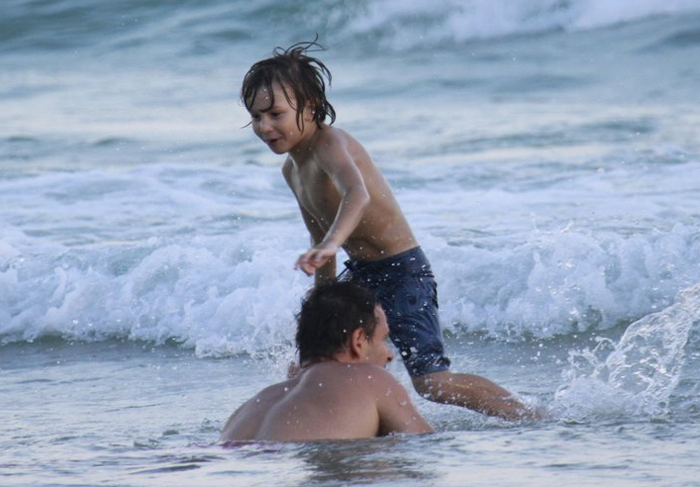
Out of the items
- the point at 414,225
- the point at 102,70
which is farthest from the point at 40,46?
the point at 414,225

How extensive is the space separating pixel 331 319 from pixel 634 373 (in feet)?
6.19

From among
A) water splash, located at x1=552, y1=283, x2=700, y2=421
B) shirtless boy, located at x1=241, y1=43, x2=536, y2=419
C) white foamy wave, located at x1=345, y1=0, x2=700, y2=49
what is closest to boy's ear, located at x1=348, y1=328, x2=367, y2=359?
shirtless boy, located at x1=241, y1=43, x2=536, y2=419

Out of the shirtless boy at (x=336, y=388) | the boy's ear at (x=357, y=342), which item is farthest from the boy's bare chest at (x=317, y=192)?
the boy's ear at (x=357, y=342)

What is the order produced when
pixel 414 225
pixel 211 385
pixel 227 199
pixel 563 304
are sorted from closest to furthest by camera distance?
pixel 211 385
pixel 563 304
pixel 414 225
pixel 227 199

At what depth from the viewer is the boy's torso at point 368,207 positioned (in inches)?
184

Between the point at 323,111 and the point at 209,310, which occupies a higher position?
the point at 323,111

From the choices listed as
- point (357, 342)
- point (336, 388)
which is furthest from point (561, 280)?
point (336, 388)

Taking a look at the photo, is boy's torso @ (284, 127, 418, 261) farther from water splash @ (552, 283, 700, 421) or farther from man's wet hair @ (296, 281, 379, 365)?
water splash @ (552, 283, 700, 421)

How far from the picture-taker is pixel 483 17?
15.4m

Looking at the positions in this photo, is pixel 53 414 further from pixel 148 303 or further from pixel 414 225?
pixel 414 225

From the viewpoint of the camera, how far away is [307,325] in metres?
4.27

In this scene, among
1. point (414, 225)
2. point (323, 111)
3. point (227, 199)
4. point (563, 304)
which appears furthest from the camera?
point (227, 199)

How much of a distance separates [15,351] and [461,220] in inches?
122

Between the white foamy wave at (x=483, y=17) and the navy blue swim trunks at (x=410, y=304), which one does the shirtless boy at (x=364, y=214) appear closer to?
the navy blue swim trunks at (x=410, y=304)
